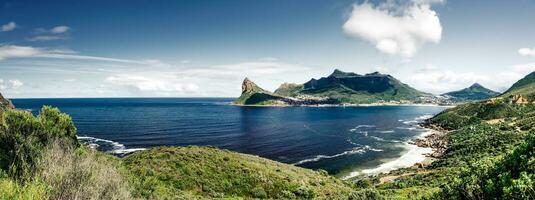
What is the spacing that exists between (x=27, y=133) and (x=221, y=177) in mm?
30365

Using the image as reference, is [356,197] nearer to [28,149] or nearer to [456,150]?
[28,149]

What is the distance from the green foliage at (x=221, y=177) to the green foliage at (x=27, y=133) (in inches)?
496

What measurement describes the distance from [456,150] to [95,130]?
6029 inches

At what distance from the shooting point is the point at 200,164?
65.1 m

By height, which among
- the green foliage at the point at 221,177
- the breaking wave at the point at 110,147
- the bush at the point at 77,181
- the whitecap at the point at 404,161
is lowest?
the whitecap at the point at 404,161

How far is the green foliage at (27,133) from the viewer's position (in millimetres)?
30625

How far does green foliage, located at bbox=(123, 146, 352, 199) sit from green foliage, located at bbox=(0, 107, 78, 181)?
41.3ft

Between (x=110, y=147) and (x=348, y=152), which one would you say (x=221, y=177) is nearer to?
(x=348, y=152)

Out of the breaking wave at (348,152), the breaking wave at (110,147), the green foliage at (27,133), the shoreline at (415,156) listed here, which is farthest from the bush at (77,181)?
the breaking wave at (110,147)

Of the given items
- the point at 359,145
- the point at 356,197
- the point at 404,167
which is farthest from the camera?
the point at 359,145

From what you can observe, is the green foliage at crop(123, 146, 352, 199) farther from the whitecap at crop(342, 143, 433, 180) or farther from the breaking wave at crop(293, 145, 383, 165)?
the breaking wave at crop(293, 145, 383, 165)

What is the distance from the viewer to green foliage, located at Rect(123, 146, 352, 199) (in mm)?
56375

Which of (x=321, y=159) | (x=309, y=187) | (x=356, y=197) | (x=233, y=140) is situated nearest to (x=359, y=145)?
(x=321, y=159)

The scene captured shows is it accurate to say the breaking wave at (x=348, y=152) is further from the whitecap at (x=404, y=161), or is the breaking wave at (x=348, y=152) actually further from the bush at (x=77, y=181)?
the bush at (x=77, y=181)
